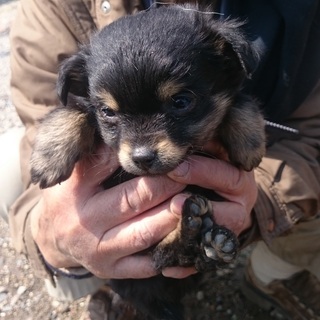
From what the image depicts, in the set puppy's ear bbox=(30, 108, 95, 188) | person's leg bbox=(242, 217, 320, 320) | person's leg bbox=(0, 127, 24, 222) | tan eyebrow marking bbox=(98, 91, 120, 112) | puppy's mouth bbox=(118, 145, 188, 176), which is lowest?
person's leg bbox=(242, 217, 320, 320)

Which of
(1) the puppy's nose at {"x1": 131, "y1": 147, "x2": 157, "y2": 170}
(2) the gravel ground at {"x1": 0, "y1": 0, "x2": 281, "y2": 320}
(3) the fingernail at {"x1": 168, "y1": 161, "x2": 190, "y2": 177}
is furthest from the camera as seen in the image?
(2) the gravel ground at {"x1": 0, "y1": 0, "x2": 281, "y2": 320}

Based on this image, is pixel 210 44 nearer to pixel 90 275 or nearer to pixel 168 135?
pixel 168 135

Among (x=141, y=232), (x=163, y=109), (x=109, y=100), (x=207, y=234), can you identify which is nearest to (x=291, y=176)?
(x=207, y=234)

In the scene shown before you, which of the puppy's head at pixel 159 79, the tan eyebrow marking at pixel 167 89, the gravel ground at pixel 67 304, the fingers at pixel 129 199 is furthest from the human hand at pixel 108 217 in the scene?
the gravel ground at pixel 67 304

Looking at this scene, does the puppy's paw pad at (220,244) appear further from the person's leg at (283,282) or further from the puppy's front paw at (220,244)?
the person's leg at (283,282)

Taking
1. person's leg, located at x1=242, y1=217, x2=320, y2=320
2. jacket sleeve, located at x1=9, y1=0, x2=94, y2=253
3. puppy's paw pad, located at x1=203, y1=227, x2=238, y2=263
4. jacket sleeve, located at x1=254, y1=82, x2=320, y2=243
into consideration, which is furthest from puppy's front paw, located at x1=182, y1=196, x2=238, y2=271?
person's leg, located at x1=242, y1=217, x2=320, y2=320

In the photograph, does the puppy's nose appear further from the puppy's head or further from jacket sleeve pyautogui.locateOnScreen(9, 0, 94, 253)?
jacket sleeve pyautogui.locateOnScreen(9, 0, 94, 253)

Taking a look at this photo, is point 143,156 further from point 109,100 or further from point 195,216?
point 195,216

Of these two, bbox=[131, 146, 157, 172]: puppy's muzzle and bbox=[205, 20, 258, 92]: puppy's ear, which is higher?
bbox=[205, 20, 258, 92]: puppy's ear

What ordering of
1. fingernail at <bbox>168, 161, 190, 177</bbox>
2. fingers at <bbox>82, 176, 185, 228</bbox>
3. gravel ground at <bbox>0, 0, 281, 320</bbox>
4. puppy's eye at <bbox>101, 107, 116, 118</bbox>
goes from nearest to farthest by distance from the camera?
puppy's eye at <bbox>101, 107, 116, 118</bbox>
fingernail at <bbox>168, 161, 190, 177</bbox>
fingers at <bbox>82, 176, 185, 228</bbox>
gravel ground at <bbox>0, 0, 281, 320</bbox>
